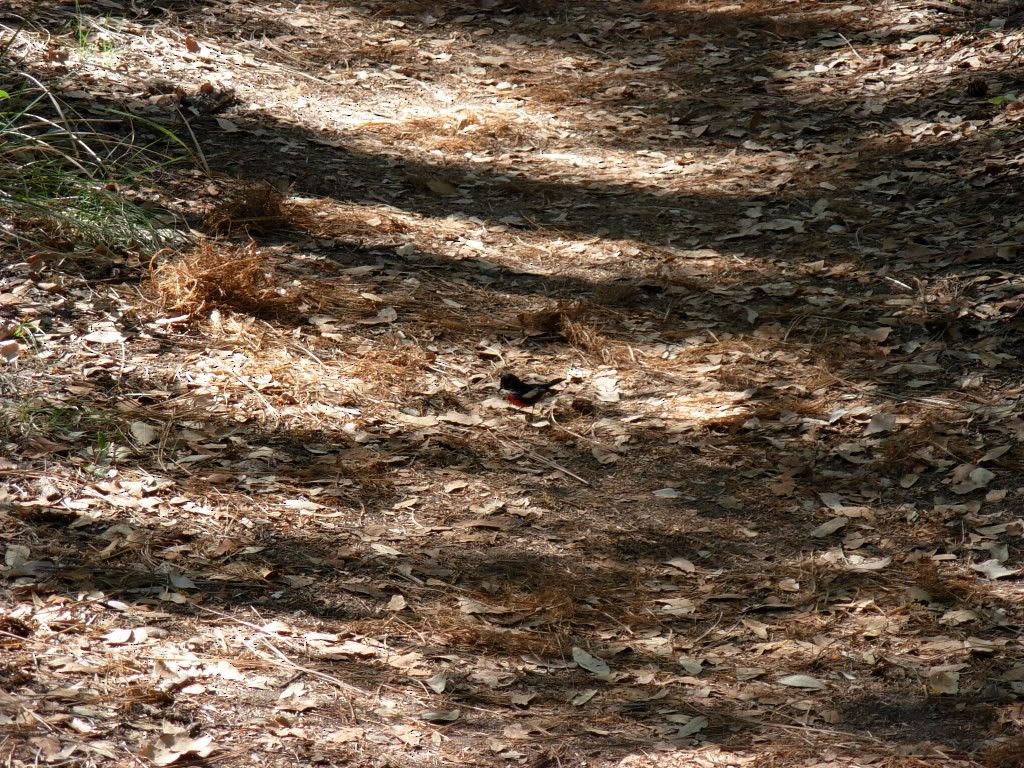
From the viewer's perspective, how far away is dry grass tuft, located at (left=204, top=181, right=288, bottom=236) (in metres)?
4.68

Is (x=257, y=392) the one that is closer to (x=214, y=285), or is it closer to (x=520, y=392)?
(x=214, y=285)

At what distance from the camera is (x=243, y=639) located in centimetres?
265

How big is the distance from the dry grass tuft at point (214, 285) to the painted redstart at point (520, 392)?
1.05 metres

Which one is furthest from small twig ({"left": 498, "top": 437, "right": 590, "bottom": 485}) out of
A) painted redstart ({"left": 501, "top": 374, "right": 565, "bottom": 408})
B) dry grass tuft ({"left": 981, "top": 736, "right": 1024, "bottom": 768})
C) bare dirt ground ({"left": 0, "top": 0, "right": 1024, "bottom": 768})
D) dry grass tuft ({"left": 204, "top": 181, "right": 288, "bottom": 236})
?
dry grass tuft ({"left": 204, "top": 181, "right": 288, "bottom": 236})

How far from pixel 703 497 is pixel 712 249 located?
183 cm

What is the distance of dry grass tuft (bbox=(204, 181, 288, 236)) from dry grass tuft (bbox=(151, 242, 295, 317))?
1.20ft

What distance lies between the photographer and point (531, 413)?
12.6 feet

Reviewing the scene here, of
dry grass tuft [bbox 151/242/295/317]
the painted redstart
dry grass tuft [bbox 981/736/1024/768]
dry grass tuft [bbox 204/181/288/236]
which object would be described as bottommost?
dry grass tuft [bbox 981/736/1024/768]

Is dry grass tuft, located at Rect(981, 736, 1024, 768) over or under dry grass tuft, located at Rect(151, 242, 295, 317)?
under

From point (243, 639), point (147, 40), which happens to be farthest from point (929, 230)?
point (147, 40)

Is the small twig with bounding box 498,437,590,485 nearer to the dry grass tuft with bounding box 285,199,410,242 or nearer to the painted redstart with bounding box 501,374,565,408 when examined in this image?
the painted redstart with bounding box 501,374,565,408

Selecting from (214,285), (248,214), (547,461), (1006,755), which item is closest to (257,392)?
(214,285)

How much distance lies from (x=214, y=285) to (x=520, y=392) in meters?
1.36

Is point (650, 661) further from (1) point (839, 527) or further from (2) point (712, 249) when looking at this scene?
(2) point (712, 249)
